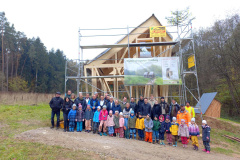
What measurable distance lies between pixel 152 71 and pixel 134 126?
3434 millimetres

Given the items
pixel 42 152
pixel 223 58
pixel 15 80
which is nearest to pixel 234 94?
pixel 223 58

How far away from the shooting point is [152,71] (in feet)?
30.3

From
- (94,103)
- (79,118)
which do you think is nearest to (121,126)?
(94,103)

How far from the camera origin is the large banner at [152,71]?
9.18 meters

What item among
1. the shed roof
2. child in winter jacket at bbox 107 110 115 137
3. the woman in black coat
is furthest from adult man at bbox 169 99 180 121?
the shed roof

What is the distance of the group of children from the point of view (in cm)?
659

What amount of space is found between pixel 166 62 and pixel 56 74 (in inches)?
1465

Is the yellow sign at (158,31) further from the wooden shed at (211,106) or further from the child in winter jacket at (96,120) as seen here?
the wooden shed at (211,106)

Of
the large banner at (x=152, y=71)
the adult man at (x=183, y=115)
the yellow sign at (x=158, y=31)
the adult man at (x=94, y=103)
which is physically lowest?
the adult man at (x=183, y=115)

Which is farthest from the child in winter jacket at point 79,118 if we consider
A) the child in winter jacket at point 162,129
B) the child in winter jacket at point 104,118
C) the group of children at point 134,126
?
the child in winter jacket at point 162,129

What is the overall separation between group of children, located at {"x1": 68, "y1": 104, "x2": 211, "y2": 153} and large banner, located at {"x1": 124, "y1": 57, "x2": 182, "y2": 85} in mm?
2524

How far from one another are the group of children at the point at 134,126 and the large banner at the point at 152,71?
8.28 ft

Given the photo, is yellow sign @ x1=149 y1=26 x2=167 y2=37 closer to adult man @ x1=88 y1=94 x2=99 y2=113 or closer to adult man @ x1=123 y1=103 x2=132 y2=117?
adult man @ x1=123 y1=103 x2=132 y2=117

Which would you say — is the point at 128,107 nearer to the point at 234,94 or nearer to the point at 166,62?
the point at 166,62
